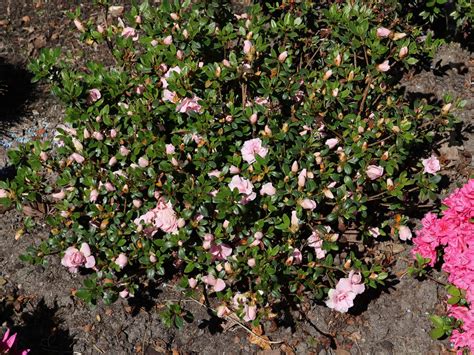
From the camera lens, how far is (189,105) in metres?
2.97

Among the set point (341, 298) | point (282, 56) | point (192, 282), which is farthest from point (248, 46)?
point (341, 298)

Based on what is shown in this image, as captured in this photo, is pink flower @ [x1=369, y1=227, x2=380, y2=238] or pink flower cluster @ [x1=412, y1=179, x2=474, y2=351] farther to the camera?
pink flower @ [x1=369, y1=227, x2=380, y2=238]

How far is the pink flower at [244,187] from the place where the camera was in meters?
2.80

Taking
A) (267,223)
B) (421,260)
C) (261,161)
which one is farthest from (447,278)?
(261,161)

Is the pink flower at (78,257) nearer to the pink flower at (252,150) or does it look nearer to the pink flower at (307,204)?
the pink flower at (252,150)

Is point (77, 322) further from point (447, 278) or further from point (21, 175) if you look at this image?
point (447, 278)

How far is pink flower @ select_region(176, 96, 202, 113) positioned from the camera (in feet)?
9.71

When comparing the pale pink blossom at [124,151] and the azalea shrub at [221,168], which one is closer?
the azalea shrub at [221,168]

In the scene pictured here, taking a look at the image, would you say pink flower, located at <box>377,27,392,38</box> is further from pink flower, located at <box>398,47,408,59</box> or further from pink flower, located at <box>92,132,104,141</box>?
pink flower, located at <box>92,132,104,141</box>

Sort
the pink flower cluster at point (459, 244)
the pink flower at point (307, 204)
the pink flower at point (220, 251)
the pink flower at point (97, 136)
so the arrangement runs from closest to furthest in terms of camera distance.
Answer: the pink flower cluster at point (459, 244)
the pink flower at point (307, 204)
the pink flower at point (220, 251)
the pink flower at point (97, 136)

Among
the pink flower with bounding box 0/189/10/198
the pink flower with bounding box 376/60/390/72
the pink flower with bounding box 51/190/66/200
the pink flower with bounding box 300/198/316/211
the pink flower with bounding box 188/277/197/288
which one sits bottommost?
the pink flower with bounding box 188/277/197/288

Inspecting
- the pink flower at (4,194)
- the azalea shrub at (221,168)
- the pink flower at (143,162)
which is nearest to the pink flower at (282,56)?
the azalea shrub at (221,168)

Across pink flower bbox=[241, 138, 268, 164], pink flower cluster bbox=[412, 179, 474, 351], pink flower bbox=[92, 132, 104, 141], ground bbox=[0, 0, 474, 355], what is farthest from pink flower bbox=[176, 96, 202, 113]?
pink flower cluster bbox=[412, 179, 474, 351]

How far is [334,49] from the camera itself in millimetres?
3322
